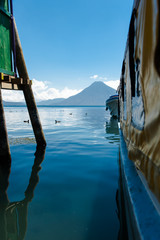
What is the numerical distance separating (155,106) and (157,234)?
1.13 metres

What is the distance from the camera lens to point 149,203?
187 cm

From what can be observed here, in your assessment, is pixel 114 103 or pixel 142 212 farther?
pixel 114 103

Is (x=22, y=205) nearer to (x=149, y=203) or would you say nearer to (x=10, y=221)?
(x=10, y=221)

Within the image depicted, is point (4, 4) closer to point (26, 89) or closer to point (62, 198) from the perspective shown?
point (26, 89)

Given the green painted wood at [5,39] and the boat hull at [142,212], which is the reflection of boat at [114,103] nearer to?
the green painted wood at [5,39]

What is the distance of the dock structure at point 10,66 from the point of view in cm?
538

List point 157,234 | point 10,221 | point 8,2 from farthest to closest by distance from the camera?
point 8,2
point 10,221
point 157,234

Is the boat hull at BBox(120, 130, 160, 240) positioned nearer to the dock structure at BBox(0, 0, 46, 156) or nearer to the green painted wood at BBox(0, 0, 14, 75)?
the dock structure at BBox(0, 0, 46, 156)

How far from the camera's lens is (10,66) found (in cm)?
589

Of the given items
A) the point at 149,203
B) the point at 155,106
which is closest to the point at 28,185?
the point at 149,203

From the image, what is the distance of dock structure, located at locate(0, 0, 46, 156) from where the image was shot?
5375 millimetres

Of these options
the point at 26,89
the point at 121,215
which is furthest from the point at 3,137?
the point at 121,215

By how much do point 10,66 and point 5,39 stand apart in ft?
2.92

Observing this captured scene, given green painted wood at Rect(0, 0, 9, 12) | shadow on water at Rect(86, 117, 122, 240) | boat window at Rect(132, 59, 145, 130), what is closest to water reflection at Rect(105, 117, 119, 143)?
shadow on water at Rect(86, 117, 122, 240)
